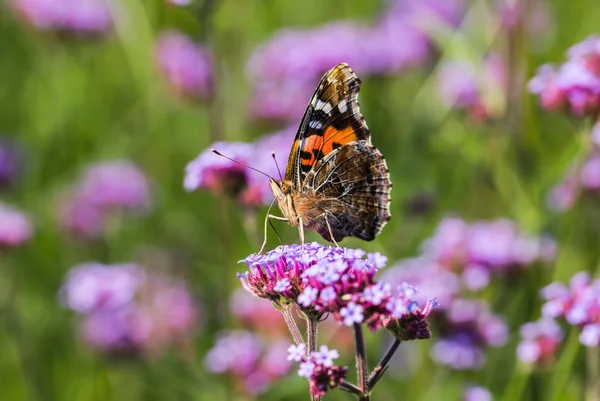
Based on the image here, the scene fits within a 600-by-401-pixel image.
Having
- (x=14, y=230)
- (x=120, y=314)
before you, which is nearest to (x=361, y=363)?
(x=120, y=314)

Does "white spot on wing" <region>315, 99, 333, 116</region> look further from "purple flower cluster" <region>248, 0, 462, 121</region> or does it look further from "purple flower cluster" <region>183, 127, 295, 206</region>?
"purple flower cluster" <region>248, 0, 462, 121</region>

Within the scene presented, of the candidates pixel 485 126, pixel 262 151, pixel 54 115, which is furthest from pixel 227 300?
pixel 54 115

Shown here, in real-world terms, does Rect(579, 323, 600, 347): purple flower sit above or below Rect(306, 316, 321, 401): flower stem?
above

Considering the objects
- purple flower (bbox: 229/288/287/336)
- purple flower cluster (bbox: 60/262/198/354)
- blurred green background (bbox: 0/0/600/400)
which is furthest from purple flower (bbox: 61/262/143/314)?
purple flower (bbox: 229/288/287/336)

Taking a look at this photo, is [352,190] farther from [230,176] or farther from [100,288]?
[100,288]

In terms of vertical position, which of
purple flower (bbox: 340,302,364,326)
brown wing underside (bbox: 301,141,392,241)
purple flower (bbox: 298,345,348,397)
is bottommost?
purple flower (bbox: 298,345,348,397)
